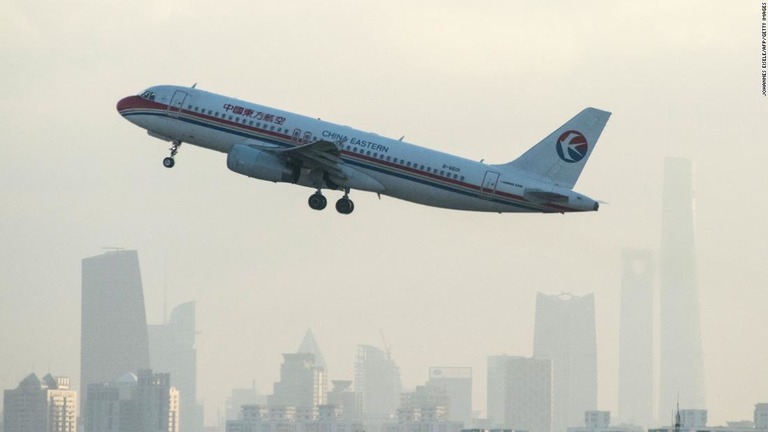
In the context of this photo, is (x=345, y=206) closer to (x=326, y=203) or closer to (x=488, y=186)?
(x=326, y=203)

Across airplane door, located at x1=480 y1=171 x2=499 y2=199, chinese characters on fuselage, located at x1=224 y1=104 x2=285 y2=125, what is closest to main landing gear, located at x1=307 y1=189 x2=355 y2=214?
chinese characters on fuselage, located at x1=224 y1=104 x2=285 y2=125

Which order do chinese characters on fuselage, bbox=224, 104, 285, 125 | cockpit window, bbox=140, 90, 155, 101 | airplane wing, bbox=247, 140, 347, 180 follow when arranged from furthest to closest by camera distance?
cockpit window, bbox=140, 90, 155, 101 < chinese characters on fuselage, bbox=224, 104, 285, 125 < airplane wing, bbox=247, 140, 347, 180

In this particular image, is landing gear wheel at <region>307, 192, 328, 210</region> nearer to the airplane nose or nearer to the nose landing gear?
the nose landing gear

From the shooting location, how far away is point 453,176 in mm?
101188

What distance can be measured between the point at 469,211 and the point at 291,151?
1075 cm

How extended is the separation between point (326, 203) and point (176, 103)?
1076 centimetres

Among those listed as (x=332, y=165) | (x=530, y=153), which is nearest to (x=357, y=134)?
(x=332, y=165)

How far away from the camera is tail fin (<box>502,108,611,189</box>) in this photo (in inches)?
4023

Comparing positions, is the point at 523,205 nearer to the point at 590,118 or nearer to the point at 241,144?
the point at 590,118

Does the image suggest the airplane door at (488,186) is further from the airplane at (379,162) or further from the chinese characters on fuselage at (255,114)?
the chinese characters on fuselage at (255,114)

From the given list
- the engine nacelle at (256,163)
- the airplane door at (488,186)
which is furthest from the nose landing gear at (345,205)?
the airplane door at (488,186)

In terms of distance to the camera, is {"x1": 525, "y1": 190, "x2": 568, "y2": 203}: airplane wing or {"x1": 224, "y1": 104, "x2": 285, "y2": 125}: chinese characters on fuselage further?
{"x1": 224, "y1": 104, "x2": 285, "y2": 125}: chinese characters on fuselage

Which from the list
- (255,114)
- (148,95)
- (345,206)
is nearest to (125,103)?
(148,95)

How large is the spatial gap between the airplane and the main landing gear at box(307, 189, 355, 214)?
0.19 feet
